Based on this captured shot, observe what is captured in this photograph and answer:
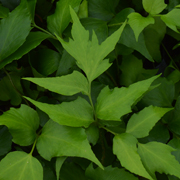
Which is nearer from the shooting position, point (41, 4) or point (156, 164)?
point (156, 164)

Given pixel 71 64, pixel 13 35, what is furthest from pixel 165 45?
pixel 13 35

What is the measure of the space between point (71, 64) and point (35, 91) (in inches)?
4.8

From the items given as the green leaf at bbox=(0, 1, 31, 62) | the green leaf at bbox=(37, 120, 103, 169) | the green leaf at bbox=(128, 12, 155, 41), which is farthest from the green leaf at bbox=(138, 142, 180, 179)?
the green leaf at bbox=(0, 1, 31, 62)

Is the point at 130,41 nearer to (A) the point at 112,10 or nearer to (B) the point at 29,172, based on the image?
(A) the point at 112,10

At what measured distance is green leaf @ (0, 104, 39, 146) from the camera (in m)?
0.37

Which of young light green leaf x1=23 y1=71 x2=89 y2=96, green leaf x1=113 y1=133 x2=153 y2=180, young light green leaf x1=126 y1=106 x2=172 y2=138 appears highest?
young light green leaf x1=23 y1=71 x2=89 y2=96

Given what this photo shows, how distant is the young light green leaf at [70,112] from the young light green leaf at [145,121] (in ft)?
0.25

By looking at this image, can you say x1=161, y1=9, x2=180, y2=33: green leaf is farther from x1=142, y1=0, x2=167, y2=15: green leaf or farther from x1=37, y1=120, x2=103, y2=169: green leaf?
x1=37, y1=120, x2=103, y2=169: green leaf

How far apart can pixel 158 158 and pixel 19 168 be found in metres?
0.23

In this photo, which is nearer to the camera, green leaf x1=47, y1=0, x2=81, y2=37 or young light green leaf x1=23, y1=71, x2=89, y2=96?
young light green leaf x1=23, y1=71, x2=89, y2=96

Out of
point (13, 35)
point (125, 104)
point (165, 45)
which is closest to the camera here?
point (125, 104)

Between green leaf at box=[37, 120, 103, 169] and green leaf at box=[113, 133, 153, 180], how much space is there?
52 millimetres

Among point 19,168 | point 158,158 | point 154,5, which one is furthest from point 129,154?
point 154,5

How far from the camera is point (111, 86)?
547mm
